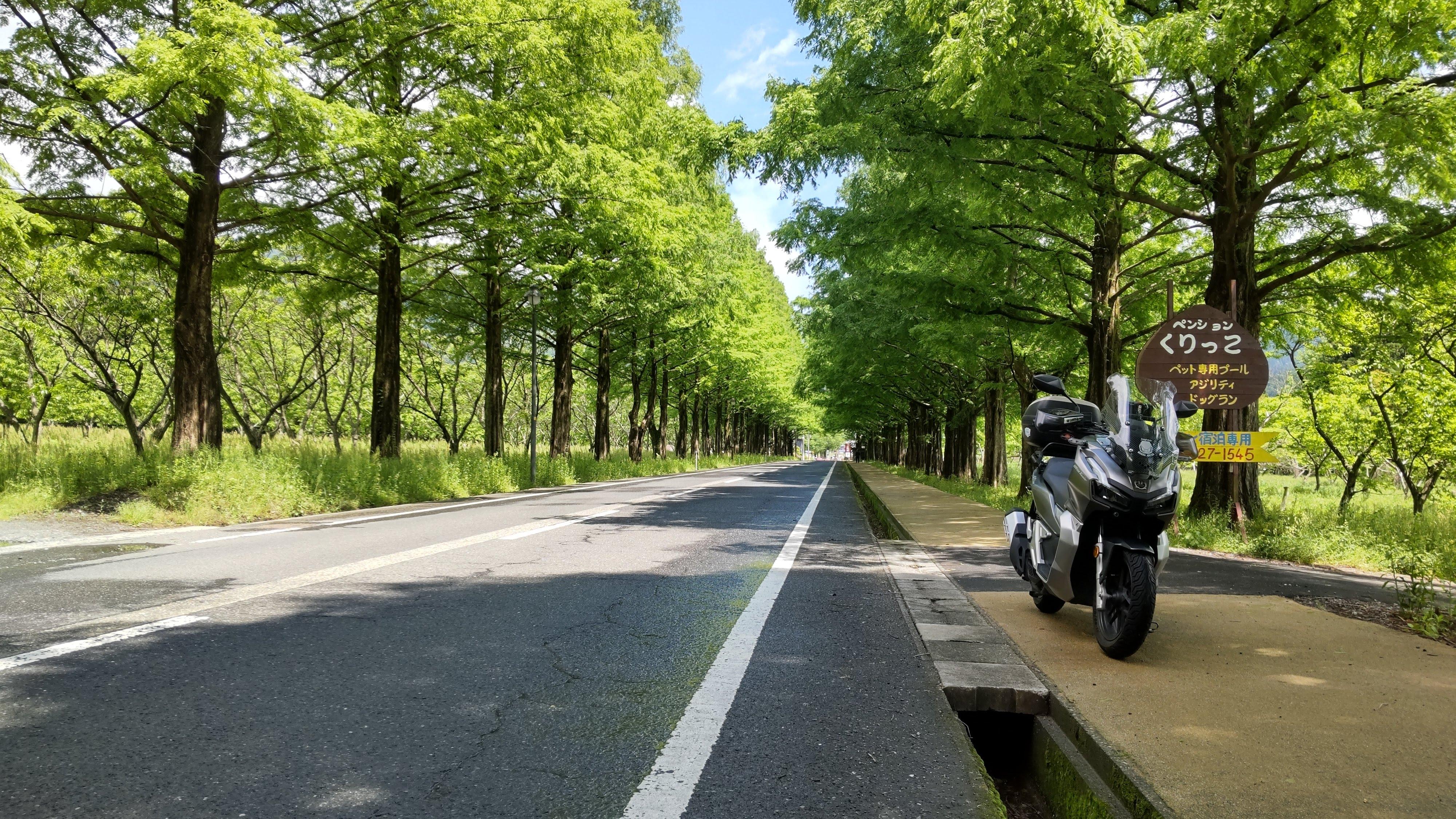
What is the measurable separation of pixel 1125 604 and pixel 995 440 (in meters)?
20.7

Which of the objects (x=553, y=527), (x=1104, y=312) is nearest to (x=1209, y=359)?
(x=1104, y=312)

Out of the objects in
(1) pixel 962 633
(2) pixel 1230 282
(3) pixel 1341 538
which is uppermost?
(2) pixel 1230 282

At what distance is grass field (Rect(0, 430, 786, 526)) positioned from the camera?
9.72 meters

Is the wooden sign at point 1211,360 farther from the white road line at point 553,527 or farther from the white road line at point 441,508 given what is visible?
the white road line at point 441,508

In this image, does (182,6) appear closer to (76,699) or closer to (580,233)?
(580,233)

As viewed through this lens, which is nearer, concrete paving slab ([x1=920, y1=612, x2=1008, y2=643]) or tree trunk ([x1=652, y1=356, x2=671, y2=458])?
concrete paving slab ([x1=920, y1=612, x2=1008, y2=643])

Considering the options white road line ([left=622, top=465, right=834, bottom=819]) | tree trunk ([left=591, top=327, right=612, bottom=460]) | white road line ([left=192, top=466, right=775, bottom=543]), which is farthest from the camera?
tree trunk ([left=591, top=327, right=612, bottom=460])

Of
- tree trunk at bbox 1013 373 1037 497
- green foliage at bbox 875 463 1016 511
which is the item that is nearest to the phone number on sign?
green foliage at bbox 875 463 1016 511

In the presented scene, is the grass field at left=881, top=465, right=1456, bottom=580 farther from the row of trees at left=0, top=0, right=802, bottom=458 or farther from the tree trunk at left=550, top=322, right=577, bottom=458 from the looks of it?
the tree trunk at left=550, top=322, right=577, bottom=458

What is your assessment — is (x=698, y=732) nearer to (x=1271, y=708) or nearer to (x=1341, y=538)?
(x=1271, y=708)

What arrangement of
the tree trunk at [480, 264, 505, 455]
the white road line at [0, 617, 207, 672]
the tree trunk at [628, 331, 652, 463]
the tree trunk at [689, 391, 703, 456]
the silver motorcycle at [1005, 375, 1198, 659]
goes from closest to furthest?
1. the white road line at [0, 617, 207, 672]
2. the silver motorcycle at [1005, 375, 1198, 659]
3. the tree trunk at [480, 264, 505, 455]
4. the tree trunk at [628, 331, 652, 463]
5. the tree trunk at [689, 391, 703, 456]

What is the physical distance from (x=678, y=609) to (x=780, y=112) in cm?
784

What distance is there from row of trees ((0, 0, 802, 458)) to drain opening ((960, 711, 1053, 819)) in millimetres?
9775

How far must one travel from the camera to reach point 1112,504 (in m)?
3.91
